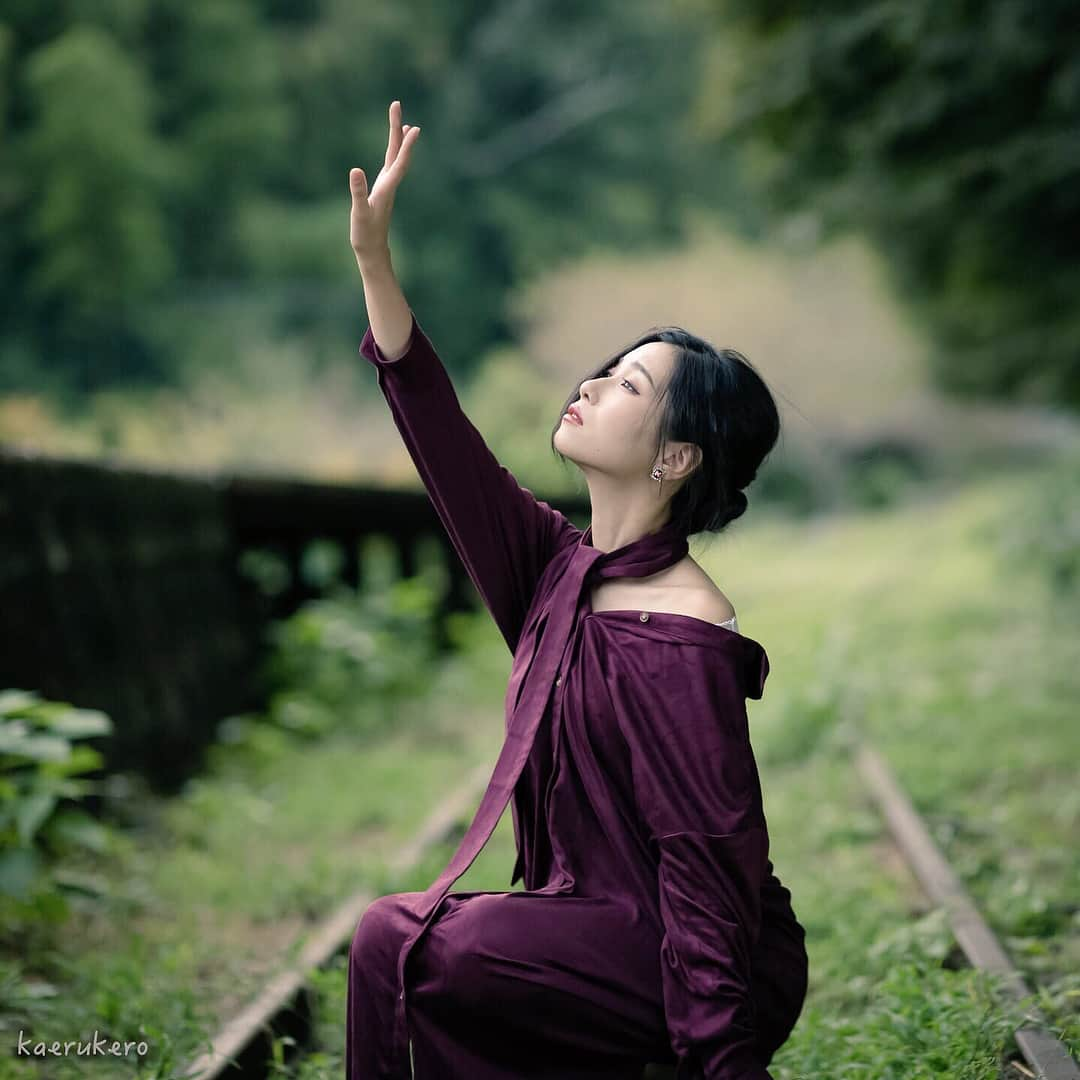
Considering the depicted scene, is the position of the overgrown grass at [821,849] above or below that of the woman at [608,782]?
below

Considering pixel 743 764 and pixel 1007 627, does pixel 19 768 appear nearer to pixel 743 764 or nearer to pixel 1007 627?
pixel 743 764

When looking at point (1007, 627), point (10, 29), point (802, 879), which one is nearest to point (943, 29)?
point (802, 879)

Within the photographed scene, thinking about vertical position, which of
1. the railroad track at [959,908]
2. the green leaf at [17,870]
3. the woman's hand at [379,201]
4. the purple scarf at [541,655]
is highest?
the woman's hand at [379,201]

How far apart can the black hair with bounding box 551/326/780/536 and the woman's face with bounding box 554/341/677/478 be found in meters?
0.02

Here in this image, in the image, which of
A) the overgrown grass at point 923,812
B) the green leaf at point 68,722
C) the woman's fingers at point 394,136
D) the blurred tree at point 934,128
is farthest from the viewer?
the blurred tree at point 934,128

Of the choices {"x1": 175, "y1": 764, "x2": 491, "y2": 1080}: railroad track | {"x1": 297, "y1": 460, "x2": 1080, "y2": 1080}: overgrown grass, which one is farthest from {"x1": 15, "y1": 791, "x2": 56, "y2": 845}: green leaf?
{"x1": 297, "y1": 460, "x2": 1080, "y2": 1080}: overgrown grass

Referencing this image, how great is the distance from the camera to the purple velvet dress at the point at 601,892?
7.47ft

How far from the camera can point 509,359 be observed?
39.8 m

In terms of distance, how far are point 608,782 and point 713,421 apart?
68 cm

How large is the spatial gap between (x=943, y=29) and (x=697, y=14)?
4590 millimetres

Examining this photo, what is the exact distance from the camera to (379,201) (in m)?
2.43

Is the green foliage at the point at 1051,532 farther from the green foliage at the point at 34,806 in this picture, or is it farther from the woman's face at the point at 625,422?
the woman's face at the point at 625,422

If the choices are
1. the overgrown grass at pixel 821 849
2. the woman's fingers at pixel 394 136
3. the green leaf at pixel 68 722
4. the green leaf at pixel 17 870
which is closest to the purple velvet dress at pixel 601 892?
the woman's fingers at pixel 394 136

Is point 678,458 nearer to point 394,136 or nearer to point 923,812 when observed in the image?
point 394,136
